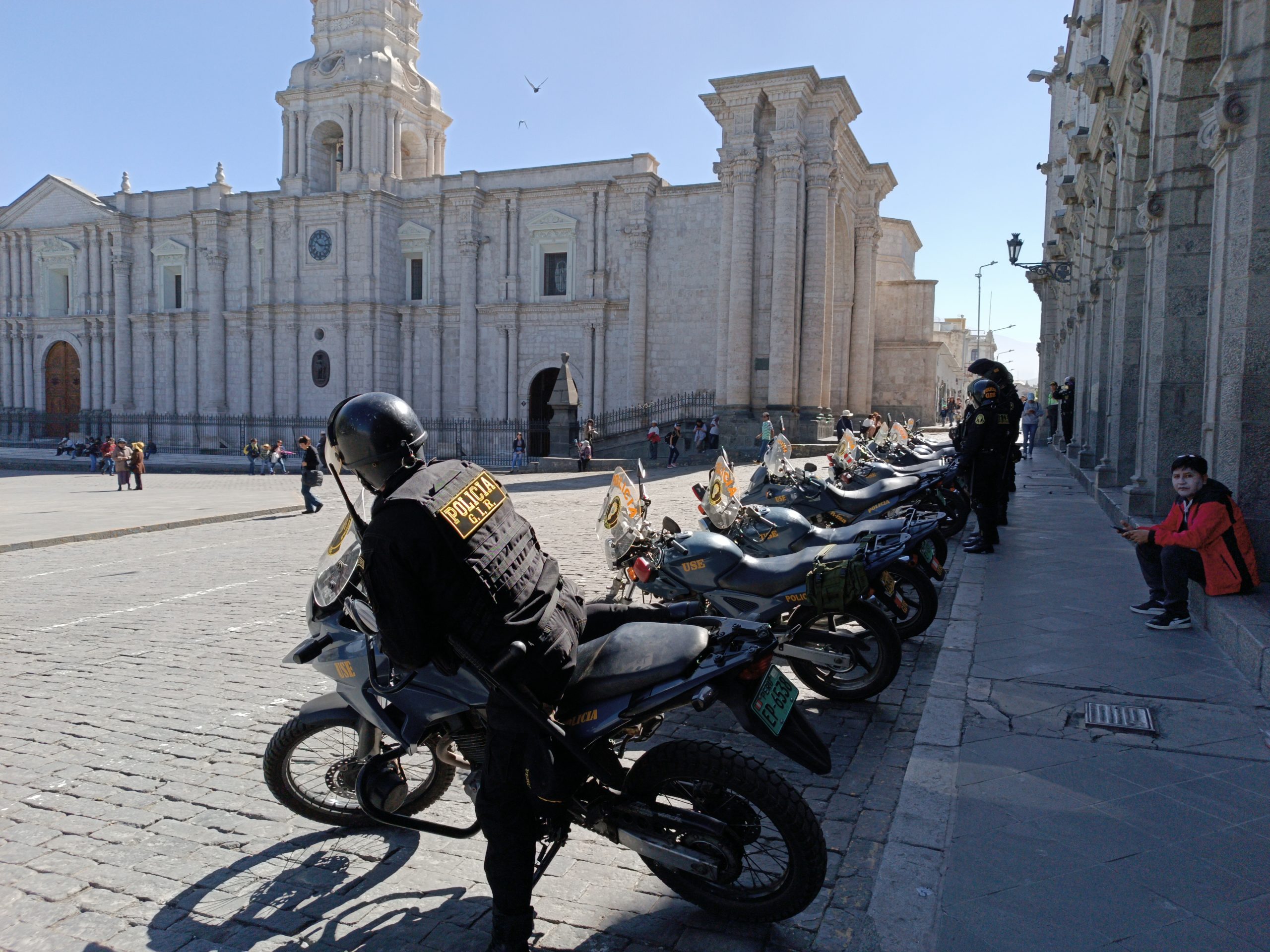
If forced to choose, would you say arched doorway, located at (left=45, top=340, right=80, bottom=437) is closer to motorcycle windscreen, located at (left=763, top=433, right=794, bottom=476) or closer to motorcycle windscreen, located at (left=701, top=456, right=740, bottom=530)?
motorcycle windscreen, located at (left=763, top=433, right=794, bottom=476)

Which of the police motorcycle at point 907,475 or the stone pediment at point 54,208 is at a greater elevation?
the stone pediment at point 54,208

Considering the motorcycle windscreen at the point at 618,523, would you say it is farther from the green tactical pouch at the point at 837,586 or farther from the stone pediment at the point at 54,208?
the stone pediment at the point at 54,208

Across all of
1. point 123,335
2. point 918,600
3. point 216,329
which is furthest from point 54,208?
point 918,600

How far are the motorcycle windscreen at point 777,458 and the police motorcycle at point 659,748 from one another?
531 centimetres

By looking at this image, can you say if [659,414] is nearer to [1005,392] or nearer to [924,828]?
[1005,392]

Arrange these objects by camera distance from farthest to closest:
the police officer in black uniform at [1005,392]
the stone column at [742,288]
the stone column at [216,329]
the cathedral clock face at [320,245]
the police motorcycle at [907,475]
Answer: the stone column at [216,329]
the cathedral clock face at [320,245]
the stone column at [742,288]
the police motorcycle at [907,475]
the police officer in black uniform at [1005,392]

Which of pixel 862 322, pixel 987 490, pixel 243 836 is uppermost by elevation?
pixel 862 322

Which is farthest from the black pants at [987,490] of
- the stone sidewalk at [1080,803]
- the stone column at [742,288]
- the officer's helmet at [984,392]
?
the stone column at [742,288]

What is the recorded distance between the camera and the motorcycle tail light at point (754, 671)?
2738 mm

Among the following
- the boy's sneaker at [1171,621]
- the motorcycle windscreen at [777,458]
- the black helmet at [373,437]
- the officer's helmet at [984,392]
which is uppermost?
the officer's helmet at [984,392]

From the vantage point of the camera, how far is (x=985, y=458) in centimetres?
888

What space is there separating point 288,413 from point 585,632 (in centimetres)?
3960

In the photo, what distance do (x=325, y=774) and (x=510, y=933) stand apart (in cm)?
134

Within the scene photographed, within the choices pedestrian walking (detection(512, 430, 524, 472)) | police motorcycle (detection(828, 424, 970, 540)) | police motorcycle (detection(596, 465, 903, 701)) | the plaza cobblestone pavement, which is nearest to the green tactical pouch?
police motorcycle (detection(596, 465, 903, 701))
